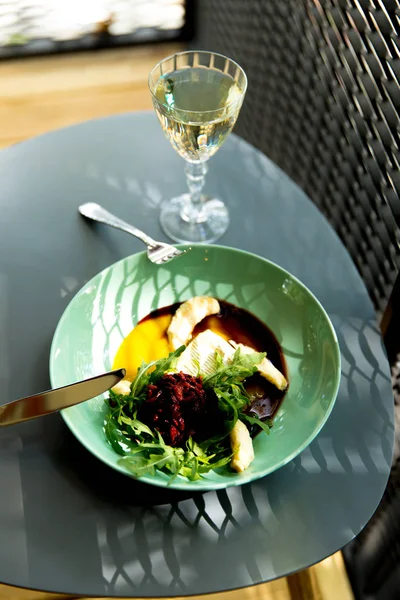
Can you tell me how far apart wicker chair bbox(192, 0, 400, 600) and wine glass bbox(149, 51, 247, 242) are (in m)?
0.32

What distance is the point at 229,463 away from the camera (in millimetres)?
615

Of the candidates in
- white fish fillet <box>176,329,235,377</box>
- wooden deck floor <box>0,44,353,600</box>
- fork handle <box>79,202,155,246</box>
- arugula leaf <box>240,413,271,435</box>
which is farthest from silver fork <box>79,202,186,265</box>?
wooden deck floor <box>0,44,353,600</box>

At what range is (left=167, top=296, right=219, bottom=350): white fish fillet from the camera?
2.36 ft

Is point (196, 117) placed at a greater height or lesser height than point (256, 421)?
greater

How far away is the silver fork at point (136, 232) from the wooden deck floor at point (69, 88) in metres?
1.10

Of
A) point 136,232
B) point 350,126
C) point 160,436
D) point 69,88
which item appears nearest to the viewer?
point 160,436

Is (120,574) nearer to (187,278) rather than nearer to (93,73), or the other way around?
(187,278)

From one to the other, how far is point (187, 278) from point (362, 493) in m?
0.33

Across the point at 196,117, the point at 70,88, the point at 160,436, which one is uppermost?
the point at 196,117

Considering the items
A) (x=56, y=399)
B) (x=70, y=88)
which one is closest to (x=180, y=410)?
(x=56, y=399)

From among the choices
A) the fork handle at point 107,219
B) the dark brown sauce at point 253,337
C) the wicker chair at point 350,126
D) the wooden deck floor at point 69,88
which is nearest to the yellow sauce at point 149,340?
the dark brown sauce at point 253,337

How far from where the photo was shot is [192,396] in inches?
24.2

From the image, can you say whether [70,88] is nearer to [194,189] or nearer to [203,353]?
[194,189]

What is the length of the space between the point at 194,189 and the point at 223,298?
0.19 m
